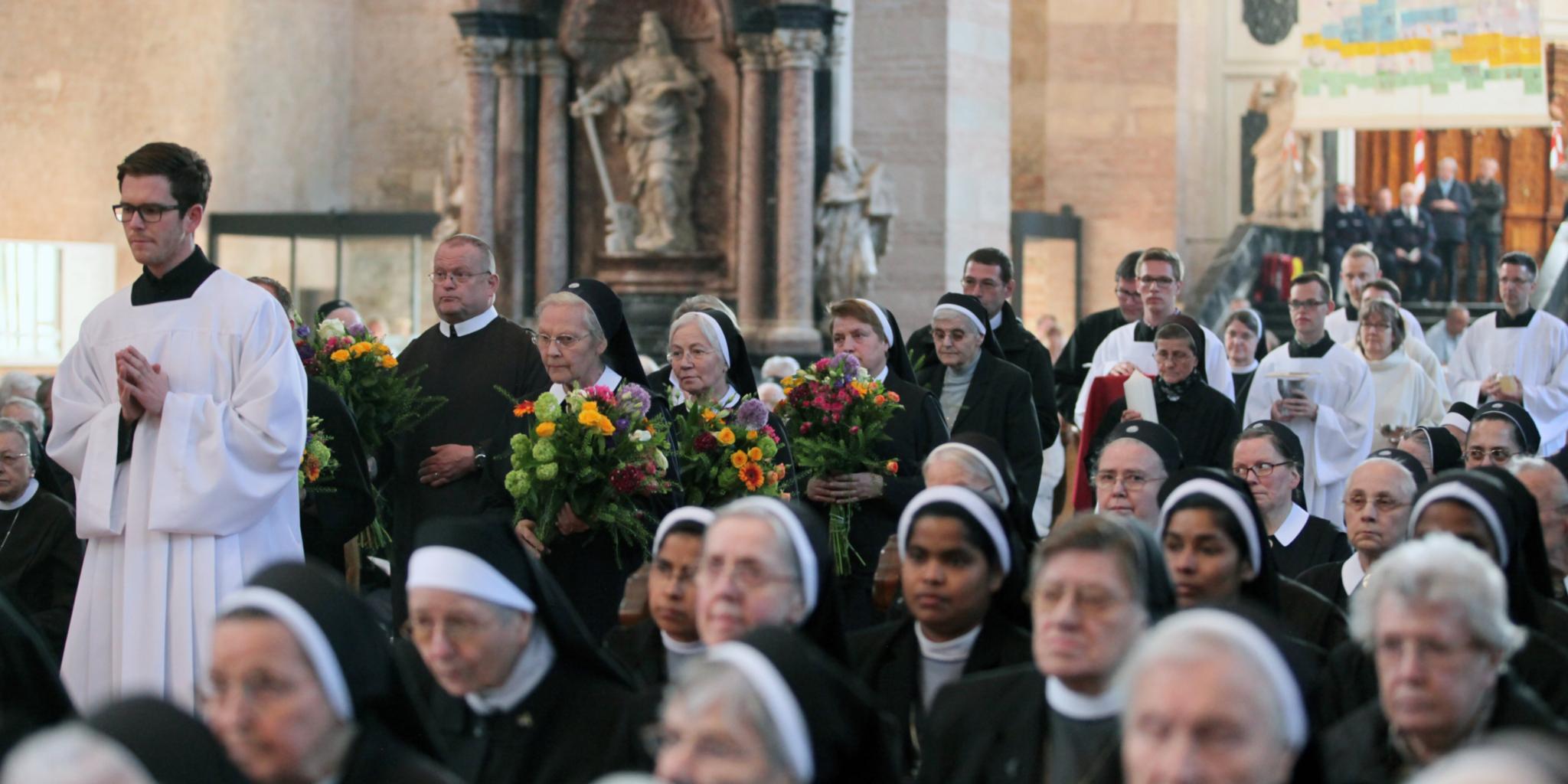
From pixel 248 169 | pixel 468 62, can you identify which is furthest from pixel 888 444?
pixel 248 169

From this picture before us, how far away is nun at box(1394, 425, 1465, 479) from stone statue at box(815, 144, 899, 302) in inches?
273

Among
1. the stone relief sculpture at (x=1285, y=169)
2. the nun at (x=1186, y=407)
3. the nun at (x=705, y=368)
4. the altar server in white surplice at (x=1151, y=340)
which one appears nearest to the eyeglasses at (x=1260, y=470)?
the nun at (x=705, y=368)

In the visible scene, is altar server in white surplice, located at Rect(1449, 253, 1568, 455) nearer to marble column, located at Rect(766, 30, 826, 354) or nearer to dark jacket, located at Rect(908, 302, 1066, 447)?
dark jacket, located at Rect(908, 302, 1066, 447)

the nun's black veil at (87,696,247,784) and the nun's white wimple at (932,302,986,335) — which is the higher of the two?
the nun's white wimple at (932,302,986,335)

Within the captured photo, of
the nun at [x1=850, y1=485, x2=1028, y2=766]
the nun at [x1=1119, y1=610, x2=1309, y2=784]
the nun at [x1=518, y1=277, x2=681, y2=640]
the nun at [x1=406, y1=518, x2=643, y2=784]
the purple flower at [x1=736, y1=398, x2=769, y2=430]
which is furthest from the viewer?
the purple flower at [x1=736, y1=398, x2=769, y2=430]

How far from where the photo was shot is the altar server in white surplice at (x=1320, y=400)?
11.0 metres

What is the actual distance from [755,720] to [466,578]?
132 cm

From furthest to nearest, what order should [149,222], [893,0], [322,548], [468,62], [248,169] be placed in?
[248,169] → [893,0] → [468,62] → [322,548] → [149,222]

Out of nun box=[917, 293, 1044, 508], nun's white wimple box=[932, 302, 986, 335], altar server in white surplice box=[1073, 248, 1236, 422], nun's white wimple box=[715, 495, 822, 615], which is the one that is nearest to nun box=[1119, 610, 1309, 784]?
nun's white wimple box=[715, 495, 822, 615]

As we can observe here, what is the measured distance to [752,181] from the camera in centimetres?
1565

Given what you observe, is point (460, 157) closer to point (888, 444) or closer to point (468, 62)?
point (468, 62)

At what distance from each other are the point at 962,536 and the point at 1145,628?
926 mm

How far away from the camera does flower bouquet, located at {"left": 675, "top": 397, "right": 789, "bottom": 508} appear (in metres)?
7.55

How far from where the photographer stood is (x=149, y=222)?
6.04m
